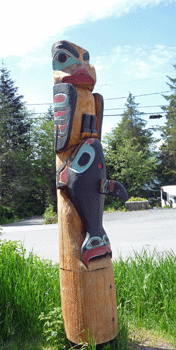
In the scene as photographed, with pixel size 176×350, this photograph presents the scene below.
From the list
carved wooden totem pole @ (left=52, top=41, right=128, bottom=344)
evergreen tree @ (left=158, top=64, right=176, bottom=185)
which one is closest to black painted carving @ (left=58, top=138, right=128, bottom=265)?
carved wooden totem pole @ (left=52, top=41, right=128, bottom=344)

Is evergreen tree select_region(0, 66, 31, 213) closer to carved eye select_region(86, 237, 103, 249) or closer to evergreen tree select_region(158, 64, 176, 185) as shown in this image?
evergreen tree select_region(158, 64, 176, 185)

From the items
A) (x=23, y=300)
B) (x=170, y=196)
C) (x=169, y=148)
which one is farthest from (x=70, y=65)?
(x=169, y=148)

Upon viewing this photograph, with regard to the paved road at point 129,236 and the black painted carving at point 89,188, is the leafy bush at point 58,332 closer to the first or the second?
the black painted carving at point 89,188

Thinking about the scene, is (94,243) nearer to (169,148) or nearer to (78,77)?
(78,77)

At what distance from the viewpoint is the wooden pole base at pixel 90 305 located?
222cm

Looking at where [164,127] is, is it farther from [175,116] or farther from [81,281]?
[81,281]

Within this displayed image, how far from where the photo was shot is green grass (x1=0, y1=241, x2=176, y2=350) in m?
2.60

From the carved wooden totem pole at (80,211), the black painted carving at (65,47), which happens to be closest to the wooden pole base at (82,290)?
the carved wooden totem pole at (80,211)

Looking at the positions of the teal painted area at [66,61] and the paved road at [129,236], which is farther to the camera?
the paved road at [129,236]

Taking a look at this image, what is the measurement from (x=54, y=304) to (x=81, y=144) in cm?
182

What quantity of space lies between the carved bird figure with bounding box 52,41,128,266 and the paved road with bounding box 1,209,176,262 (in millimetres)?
3397

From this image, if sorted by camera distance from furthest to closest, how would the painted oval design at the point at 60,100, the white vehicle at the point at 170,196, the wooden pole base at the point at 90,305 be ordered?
the white vehicle at the point at 170,196, the painted oval design at the point at 60,100, the wooden pole base at the point at 90,305

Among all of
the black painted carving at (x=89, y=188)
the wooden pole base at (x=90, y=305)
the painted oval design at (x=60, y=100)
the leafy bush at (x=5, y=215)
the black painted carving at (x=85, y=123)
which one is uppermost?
the painted oval design at (x=60, y=100)

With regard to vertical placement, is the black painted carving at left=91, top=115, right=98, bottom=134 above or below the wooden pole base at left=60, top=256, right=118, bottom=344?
above
